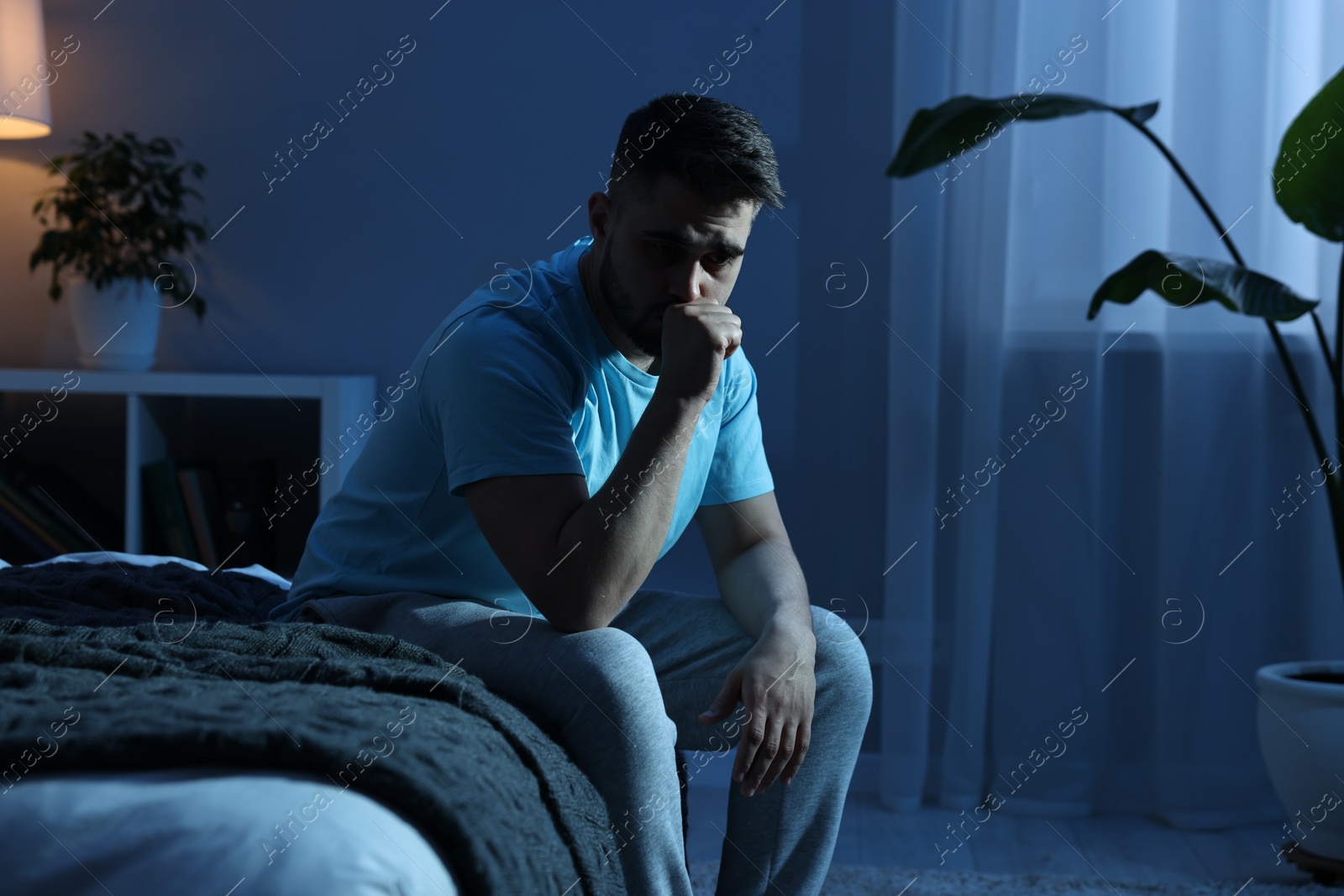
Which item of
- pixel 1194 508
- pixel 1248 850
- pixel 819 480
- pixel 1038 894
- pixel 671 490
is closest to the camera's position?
pixel 671 490

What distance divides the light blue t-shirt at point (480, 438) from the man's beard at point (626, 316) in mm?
27

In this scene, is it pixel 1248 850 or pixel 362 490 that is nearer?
pixel 362 490

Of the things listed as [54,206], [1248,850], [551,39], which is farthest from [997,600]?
[54,206]

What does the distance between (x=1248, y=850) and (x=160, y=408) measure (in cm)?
220

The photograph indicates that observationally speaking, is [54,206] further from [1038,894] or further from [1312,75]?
[1312,75]

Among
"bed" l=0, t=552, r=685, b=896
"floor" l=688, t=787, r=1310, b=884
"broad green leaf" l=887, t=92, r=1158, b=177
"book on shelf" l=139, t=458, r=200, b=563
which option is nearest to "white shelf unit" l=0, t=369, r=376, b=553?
"book on shelf" l=139, t=458, r=200, b=563

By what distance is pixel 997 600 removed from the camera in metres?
2.18

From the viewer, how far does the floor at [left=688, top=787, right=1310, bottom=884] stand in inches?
73.7

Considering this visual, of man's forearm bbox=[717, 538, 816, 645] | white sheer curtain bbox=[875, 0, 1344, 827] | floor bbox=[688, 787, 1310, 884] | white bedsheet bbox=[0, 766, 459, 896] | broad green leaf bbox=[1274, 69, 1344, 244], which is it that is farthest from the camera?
white sheer curtain bbox=[875, 0, 1344, 827]

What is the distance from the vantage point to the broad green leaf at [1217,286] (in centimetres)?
174

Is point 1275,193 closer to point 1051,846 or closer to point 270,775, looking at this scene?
point 1051,846

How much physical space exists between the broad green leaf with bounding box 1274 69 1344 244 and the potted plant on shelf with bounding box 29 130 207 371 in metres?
1.99

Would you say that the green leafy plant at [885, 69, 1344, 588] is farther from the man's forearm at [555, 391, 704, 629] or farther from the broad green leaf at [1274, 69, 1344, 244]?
the man's forearm at [555, 391, 704, 629]

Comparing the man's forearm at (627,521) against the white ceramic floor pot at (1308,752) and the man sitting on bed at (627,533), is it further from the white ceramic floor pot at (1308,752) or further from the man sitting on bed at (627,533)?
the white ceramic floor pot at (1308,752)
